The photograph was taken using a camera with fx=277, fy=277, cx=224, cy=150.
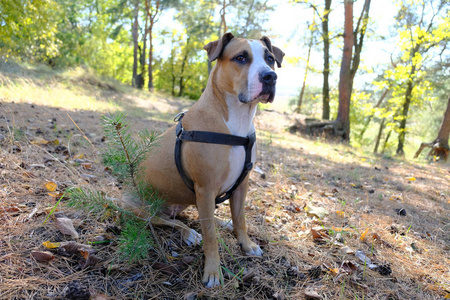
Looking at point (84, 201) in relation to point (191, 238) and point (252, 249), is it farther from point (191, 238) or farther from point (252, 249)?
point (252, 249)

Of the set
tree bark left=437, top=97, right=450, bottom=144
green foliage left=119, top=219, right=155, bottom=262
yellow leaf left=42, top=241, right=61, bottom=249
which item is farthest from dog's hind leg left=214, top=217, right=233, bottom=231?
tree bark left=437, top=97, right=450, bottom=144

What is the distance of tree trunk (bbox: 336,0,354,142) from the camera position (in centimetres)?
1214

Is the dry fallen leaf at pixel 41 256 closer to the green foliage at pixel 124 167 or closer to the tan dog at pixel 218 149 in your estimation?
the green foliage at pixel 124 167

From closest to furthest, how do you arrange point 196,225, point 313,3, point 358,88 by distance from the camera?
point 196,225
point 313,3
point 358,88

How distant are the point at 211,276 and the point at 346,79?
12.9 metres

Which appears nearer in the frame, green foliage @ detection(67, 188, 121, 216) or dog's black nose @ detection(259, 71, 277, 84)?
green foliage @ detection(67, 188, 121, 216)

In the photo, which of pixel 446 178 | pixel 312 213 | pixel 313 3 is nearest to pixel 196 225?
pixel 312 213

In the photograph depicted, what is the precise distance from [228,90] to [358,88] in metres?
26.5

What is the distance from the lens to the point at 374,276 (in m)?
2.40

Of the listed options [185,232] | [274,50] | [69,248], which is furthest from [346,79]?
[69,248]

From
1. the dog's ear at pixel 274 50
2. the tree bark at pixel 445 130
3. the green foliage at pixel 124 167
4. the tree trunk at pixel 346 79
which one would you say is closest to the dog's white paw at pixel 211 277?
the green foliage at pixel 124 167

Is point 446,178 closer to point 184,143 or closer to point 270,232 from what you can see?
point 270,232

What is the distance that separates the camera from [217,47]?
249 cm

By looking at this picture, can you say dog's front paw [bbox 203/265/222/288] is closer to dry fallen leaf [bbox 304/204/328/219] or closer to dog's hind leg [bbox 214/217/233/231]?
dog's hind leg [bbox 214/217/233/231]
